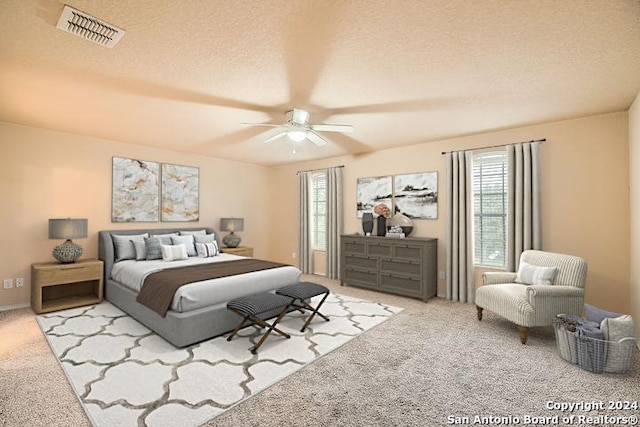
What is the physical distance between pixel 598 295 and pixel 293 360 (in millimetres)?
3793

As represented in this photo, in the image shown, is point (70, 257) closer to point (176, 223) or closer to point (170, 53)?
point (176, 223)

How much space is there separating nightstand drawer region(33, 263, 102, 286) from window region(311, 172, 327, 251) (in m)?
3.88

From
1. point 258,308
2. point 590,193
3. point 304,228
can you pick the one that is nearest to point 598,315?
point 590,193

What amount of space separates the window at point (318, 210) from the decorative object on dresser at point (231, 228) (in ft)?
5.23

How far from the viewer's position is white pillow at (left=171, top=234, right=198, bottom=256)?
5.05 metres

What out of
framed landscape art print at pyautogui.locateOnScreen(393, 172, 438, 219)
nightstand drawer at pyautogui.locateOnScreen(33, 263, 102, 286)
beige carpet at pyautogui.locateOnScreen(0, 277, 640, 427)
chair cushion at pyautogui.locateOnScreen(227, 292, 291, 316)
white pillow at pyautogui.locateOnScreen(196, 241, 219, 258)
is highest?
framed landscape art print at pyautogui.locateOnScreen(393, 172, 438, 219)

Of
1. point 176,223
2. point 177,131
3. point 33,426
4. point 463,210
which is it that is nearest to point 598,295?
point 463,210

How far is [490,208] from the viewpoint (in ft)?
14.9

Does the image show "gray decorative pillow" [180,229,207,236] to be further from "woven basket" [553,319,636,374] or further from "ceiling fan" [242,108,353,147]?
"woven basket" [553,319,636,374]

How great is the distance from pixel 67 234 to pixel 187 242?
1.58 metres

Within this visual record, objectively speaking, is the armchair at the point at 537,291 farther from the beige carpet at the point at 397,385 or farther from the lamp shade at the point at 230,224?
the lamp shade at the point at 230,224

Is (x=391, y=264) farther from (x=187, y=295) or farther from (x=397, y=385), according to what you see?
(x=187, y=295)

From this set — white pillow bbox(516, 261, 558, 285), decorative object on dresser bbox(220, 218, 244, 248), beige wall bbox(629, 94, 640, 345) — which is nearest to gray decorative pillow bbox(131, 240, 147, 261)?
decorative object on dresser bbox(220, 218, 244, 248)

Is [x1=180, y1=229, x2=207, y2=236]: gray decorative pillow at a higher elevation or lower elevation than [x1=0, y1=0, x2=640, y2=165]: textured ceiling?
lower
